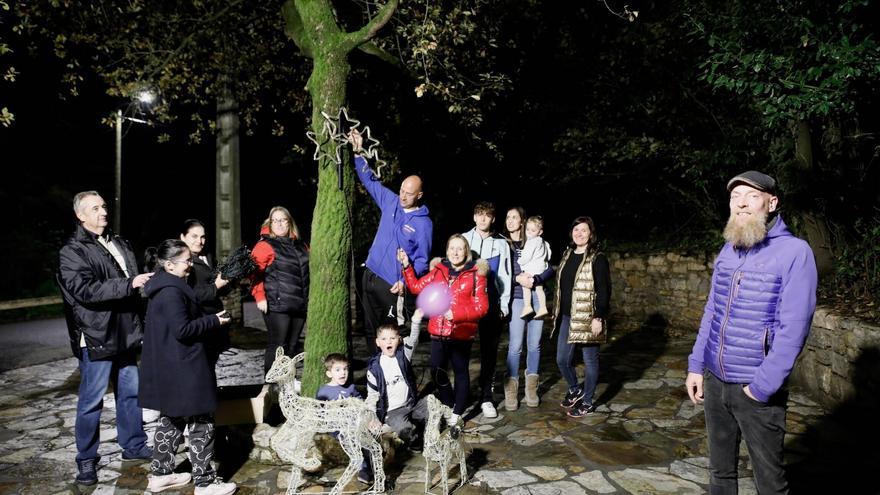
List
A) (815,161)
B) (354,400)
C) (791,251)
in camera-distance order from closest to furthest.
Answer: (791,251) → (354,400) → (815,161)

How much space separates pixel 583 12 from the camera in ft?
39.2

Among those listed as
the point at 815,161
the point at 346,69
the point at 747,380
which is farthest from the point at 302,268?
the point at 815,161

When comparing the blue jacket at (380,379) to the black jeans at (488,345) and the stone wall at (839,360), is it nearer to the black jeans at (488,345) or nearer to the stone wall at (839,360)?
the black jeans at (488,345)

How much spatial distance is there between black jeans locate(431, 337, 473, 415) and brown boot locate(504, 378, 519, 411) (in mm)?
946

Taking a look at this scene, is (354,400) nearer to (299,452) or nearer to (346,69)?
(299,452)

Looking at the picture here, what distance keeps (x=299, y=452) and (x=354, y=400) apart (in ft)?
1.73

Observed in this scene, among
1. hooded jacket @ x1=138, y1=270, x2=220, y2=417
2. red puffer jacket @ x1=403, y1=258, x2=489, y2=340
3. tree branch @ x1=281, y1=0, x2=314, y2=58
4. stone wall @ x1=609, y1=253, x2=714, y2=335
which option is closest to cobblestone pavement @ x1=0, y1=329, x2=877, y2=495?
hooded jacket @ x1=138, y1=270, x2=220, y2=417

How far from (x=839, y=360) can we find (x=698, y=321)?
4787 millimetres

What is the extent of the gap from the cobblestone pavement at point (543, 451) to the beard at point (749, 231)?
213 centimetres

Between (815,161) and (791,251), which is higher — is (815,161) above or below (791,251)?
above

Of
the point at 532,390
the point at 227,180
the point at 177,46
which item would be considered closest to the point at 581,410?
the point at 532,390

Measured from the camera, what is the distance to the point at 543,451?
5.03m

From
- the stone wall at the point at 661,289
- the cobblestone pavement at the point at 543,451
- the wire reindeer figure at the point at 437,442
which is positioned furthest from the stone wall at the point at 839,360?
the wire reindeer figure at the point at 437,442

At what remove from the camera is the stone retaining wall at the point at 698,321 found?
5.78 m
